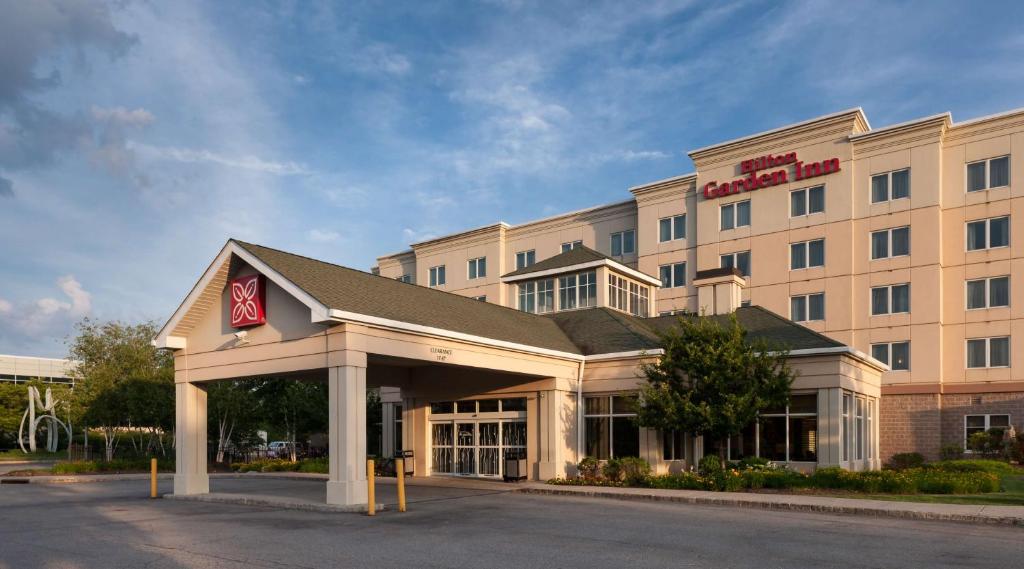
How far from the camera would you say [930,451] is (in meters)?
38.1

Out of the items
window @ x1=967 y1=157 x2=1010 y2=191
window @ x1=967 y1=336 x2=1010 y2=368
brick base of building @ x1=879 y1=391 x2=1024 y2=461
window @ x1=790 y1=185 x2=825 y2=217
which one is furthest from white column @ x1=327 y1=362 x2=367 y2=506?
window @ x1=967 y1=157 x2=1010 y2=191

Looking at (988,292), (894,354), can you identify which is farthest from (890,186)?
(894,354)

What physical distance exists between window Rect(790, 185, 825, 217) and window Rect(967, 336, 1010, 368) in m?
10.0

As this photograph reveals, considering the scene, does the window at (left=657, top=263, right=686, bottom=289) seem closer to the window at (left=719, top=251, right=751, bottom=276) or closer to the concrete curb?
the window at (left=719, top=251, right=751, bottom=276)

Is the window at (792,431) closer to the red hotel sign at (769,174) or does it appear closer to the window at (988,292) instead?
the window at (988,292)

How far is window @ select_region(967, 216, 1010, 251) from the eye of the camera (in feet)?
125

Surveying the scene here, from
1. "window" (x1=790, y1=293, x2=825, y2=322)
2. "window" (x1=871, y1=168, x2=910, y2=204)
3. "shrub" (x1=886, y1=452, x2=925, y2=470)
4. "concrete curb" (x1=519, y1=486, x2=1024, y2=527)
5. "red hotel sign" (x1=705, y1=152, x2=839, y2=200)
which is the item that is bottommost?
"shrub" (x1=886, y1=452, x2=925, y2=470)

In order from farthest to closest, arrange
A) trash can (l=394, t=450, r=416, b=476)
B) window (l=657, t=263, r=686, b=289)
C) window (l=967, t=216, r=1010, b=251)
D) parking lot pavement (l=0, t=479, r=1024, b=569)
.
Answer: window (l=657, t=263, r=686, b=289)
window (l=967, t=216, r=1010, b=251)
trash can (l=394, t=450, r=416, b=476)
parking lot pavement (l=0, t=479, r=1024, b=569)

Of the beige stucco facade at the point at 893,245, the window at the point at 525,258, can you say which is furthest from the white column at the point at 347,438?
the window at the point at 525,258

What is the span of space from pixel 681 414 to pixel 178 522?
13.7 meters

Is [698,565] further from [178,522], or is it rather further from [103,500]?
[103,500]

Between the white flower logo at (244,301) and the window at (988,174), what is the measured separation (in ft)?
114

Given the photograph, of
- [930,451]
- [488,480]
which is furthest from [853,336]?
[488,480]

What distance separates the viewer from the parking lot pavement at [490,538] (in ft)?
38.4
